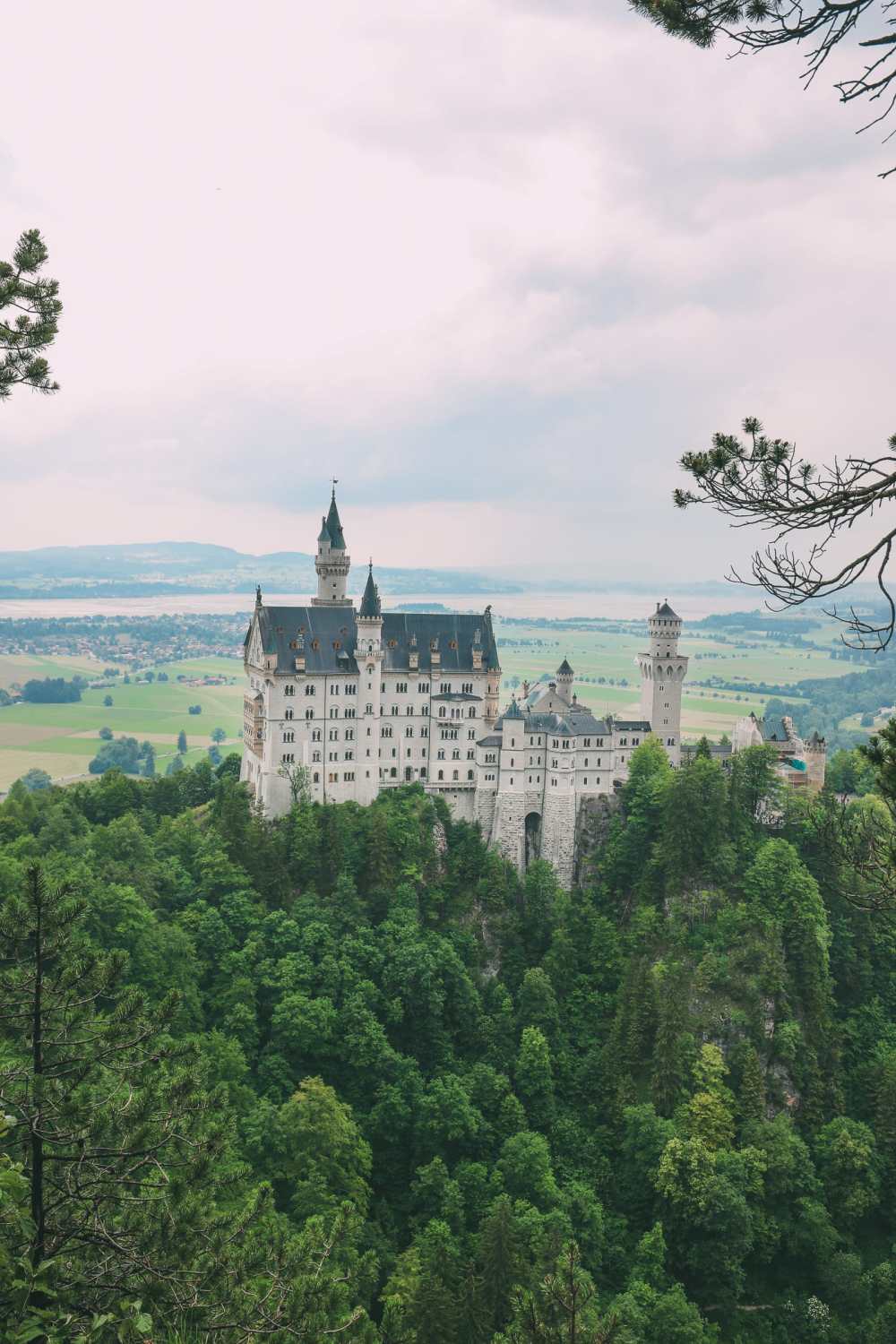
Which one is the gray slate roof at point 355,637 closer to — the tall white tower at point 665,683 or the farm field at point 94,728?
the tall white tower at point 665,683

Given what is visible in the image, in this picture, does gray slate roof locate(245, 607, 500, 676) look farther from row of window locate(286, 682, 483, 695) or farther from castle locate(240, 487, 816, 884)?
row of window locate(286, 682, 483, 695)

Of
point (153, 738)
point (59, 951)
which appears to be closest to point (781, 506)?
point (59, 951)

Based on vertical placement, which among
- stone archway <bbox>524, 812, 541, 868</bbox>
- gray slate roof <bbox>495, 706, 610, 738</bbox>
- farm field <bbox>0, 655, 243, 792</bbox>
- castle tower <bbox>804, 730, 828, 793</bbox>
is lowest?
farm field <bbox>0, 655, 243, 792</bbox>

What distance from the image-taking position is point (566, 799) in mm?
82188

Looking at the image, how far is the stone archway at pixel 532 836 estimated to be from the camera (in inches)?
3305

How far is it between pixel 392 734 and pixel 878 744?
219 ft

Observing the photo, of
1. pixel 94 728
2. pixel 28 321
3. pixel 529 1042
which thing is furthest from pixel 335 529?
pixel 94 728

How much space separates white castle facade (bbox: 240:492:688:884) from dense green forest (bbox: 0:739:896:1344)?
2.48 metres

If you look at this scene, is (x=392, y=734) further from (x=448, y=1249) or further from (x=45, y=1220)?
(x=45, y=1220)

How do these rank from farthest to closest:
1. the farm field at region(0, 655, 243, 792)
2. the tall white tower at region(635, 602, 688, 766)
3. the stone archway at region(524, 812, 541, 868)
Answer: the farm field at region(0, 655, 243, 792)
the tall white tower at region(635, 602, 688, 766)
the stone archway at region(524, 812, 541, 868)

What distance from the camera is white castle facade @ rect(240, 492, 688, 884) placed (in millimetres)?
80750

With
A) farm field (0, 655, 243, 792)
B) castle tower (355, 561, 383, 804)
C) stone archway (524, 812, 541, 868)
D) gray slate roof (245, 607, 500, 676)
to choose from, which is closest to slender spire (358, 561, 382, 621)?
castle tower (355, 561, 383, 804)

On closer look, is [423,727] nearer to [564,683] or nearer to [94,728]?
[564,683]

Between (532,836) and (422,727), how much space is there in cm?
1177
